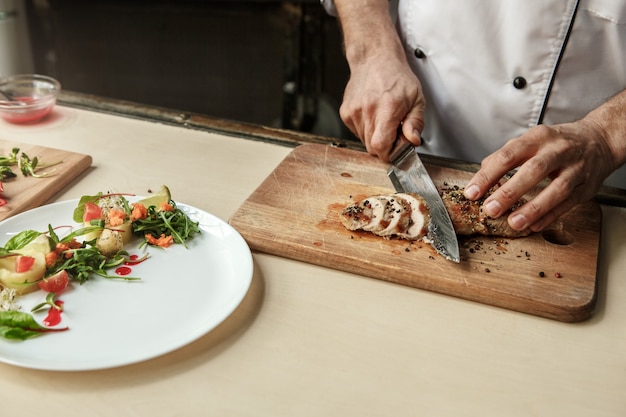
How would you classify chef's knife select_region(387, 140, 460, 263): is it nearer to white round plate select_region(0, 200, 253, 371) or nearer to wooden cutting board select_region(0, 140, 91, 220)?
white round plate select_region(0, 200, 253, 371)

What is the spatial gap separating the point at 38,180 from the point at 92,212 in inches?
12.1

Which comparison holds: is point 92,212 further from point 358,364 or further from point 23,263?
point 358,364

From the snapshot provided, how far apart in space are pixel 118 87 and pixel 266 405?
3231 millimetres

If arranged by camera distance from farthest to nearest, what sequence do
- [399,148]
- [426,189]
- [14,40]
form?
[14,40]
[399,148]
[426,189]

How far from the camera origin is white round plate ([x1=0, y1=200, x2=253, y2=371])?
1.06m

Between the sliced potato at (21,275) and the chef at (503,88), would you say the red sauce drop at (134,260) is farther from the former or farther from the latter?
the chef at (503,88)

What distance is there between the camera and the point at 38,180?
1606 millimetres

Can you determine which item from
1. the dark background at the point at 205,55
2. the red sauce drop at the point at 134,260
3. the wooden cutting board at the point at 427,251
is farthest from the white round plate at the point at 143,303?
the dark background at the point at 205,55

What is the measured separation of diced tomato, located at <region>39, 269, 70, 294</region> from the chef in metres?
0.92

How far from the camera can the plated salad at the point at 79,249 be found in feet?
3.76

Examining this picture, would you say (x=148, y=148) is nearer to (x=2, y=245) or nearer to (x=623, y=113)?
(x=2, y=245)

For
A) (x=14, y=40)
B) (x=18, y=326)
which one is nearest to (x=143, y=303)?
(x=18, y=326)

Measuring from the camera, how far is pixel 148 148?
1864 mm

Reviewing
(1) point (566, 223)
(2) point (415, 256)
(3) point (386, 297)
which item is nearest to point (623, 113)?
(1) point (566, 223)
